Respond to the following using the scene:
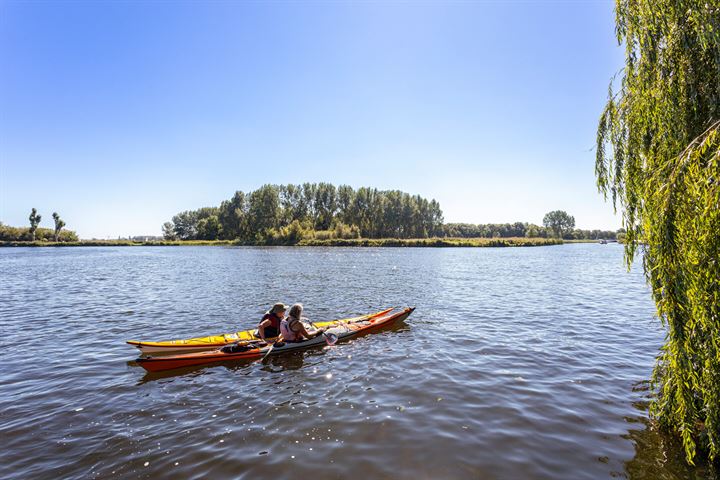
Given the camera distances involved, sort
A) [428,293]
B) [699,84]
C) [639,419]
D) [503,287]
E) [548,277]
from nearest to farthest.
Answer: [699,84], [639,419], [428,293], [503,287], [548,277]

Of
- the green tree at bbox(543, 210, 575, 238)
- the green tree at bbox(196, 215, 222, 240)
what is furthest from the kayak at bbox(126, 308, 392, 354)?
the green tree at bbox(543, 210, 575, 238)

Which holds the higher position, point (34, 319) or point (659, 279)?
point (659, 279)

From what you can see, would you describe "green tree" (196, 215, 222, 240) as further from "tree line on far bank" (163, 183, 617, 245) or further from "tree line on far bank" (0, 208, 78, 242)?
"tree line on far bank" (0, 208, 78, 242)

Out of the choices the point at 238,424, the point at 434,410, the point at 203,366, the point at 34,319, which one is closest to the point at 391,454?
the point at 434,410

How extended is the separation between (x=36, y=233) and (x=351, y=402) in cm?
14924

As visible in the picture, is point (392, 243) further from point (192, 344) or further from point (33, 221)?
point (33, 221)

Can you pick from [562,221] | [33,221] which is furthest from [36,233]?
[562,221]

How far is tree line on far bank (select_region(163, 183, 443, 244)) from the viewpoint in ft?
357

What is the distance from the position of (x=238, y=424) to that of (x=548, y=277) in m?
33.1

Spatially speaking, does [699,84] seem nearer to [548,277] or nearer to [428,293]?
[428,293]

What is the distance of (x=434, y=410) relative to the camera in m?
8.15

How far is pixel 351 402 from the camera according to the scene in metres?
8.61

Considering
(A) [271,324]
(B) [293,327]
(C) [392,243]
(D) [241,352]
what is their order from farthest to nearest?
(C) [392,243] → (A) [271,324] → (B) [293,327] → (D) [241,352]

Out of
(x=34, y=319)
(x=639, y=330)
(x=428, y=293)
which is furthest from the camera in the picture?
(x=428, y=293)
